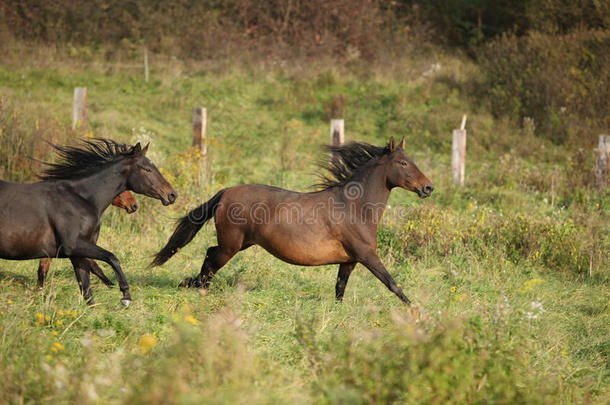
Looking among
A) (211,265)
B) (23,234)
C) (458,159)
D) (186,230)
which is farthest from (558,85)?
(23,234)

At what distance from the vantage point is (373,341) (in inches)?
152

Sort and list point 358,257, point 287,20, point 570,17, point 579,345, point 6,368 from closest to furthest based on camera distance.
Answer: point 6,368, point 579,345, point 358,257, point 570,17, point 287,20

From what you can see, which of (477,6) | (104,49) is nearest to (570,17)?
(477,6)

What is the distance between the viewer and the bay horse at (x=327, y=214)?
606 cm

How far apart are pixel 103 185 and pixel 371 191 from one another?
271 centimetres

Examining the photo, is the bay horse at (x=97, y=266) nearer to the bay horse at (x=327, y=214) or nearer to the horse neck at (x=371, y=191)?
the bay horse at (x=327, y=214)

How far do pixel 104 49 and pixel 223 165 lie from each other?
1000cm

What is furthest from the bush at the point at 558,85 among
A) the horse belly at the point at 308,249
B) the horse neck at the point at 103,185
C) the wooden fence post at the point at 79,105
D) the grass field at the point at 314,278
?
the horse neck at the point at 103,185

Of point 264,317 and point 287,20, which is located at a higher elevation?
point 287,20

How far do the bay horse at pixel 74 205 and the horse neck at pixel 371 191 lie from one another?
1.89 m

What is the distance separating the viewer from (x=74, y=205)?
5.73m

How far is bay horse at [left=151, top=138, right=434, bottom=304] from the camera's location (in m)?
6.06

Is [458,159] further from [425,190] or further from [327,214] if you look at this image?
[327,214]

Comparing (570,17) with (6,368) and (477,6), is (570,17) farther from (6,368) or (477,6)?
(6,368)
